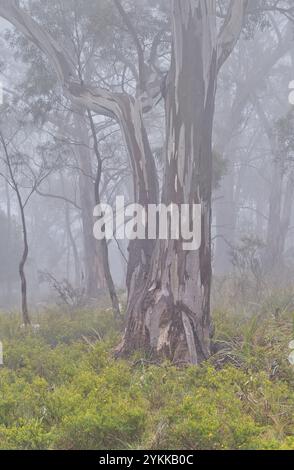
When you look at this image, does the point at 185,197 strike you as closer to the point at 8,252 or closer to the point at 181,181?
the point at 181,181

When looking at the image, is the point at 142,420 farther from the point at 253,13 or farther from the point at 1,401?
the point at 253,13

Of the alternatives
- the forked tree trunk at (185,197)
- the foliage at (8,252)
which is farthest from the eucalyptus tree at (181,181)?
the foliage at (8,252)

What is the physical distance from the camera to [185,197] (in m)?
7.81

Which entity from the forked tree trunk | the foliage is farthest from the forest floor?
the foliage

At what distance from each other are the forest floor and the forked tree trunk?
392mm

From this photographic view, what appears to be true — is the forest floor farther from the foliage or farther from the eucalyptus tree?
the foliage

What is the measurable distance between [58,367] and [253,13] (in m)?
8.54

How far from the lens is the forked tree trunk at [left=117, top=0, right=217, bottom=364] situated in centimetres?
742

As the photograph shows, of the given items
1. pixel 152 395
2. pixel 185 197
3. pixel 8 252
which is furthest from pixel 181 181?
pixel 8 252

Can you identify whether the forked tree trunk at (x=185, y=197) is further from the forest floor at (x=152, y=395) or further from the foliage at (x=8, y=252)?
the foliage at (x=8, y=252)

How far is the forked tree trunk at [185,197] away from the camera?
24.3ft

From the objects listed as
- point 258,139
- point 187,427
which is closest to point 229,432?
point 187,427

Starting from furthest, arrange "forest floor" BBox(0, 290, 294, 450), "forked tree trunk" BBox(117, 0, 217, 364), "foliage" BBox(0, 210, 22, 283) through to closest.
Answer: "foliage" BBox(0, 210, 22, 283)
"forked tree trunk" BBox(117, 0, 217, 364)
"forest floor" BBox(0, 290, 294, 450)

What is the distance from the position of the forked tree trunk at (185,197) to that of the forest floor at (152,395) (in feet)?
1.29
